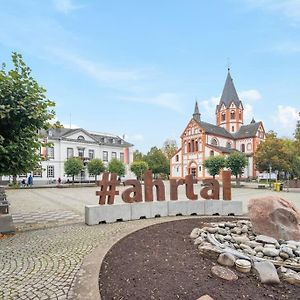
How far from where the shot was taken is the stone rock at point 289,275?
497 cm

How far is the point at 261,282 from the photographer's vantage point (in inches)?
192

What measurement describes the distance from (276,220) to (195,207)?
4.82m

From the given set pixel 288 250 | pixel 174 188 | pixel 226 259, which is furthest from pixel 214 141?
pixel 226 259

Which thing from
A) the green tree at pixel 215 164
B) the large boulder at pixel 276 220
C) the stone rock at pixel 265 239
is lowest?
the stone rock at pixel 265 239

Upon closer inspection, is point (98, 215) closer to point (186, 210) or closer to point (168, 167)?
point (186, 210)

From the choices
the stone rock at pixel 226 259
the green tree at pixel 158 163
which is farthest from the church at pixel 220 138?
the stone rock at pixel 226 259

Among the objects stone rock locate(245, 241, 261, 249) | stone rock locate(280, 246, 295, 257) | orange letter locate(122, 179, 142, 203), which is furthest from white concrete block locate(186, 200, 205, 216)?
stone rock locate(280, 246, 295, 257)

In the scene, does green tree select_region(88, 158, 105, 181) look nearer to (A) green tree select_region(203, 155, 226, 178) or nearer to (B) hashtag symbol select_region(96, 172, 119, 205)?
(A) green tree select_region(203, 155, 226, 178)

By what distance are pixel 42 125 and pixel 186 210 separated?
21.5 ft

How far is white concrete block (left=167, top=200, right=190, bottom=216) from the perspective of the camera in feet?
38.4

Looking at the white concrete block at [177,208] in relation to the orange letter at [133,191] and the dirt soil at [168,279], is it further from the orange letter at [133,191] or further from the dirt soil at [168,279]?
the dirt soil at [168,279]

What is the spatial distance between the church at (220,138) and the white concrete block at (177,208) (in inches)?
1852

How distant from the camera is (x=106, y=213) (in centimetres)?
1005

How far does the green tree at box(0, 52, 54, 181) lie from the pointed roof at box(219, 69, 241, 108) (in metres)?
68.2
